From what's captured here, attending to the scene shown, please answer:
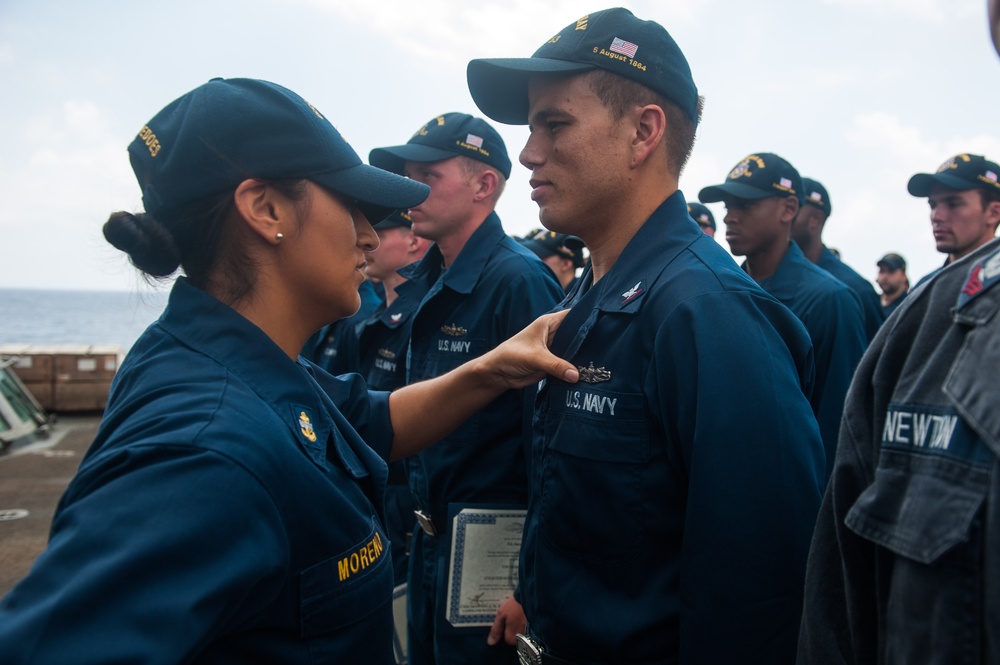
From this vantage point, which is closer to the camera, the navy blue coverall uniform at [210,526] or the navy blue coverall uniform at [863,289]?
the navy blue coverall uniform at [210,526]

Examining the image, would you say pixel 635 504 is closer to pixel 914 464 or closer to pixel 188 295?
pixel 914 464

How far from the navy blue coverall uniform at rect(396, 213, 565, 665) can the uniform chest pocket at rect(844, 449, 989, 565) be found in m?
1.72

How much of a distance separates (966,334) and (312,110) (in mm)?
1362

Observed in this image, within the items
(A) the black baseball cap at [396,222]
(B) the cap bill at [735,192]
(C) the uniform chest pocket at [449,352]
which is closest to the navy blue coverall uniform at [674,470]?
(C) the uniform chest pocket at [449,352]

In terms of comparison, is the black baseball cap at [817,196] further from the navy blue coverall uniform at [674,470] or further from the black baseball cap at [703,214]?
the navy blue coverall uniform at [674,470]

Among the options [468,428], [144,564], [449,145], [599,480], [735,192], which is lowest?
[468,428]

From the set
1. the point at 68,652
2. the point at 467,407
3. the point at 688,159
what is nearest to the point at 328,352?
the point at 467,407

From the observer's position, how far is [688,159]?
232 cm

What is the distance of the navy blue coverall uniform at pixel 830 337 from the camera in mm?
3811

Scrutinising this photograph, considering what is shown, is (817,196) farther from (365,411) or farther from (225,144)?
(225,144)

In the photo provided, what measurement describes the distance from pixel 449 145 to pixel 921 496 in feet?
10.6

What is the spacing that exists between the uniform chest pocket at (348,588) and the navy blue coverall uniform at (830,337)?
280 cm

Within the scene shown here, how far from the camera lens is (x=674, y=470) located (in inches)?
69.5

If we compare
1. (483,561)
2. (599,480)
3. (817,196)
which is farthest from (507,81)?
(817,196)
